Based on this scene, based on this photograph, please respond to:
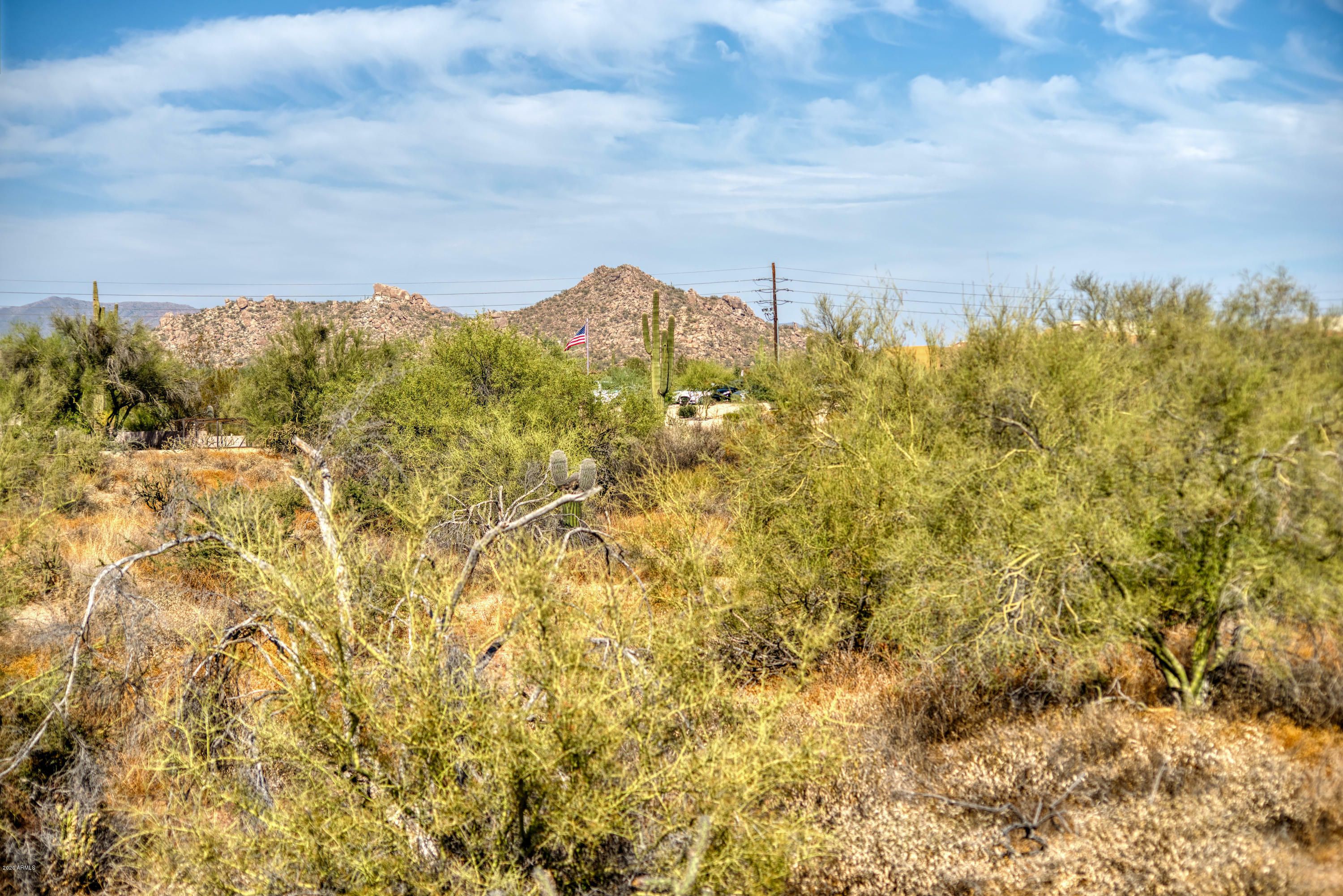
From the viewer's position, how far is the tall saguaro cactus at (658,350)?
24.6m

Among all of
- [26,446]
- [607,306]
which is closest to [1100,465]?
[26,446]

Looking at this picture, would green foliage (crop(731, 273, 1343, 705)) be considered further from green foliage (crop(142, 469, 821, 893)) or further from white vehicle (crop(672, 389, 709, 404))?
white vehicle (crop(672, 389, 709, 404))

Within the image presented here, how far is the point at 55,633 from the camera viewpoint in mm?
9570

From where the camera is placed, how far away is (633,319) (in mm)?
79000

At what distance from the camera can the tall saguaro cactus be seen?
24562mm

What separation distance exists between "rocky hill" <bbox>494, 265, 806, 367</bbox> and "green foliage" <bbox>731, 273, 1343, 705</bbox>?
57.5 metres

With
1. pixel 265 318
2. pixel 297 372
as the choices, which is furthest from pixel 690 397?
pixel 265 318

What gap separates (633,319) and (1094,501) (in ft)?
243

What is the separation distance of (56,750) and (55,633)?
2647 mm

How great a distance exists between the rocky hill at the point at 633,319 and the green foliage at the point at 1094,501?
189ft

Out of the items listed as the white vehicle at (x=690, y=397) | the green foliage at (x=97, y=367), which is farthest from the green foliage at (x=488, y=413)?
the green foliage at (x=97, y=367)

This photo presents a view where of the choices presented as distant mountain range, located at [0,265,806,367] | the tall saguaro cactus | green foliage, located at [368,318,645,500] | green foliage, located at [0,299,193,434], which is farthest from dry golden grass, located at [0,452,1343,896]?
distant mountain range, located at [0,265,806,367]

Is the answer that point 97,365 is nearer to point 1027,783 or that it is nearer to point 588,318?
point 1027,783

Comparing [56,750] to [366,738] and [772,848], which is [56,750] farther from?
[772,848]
